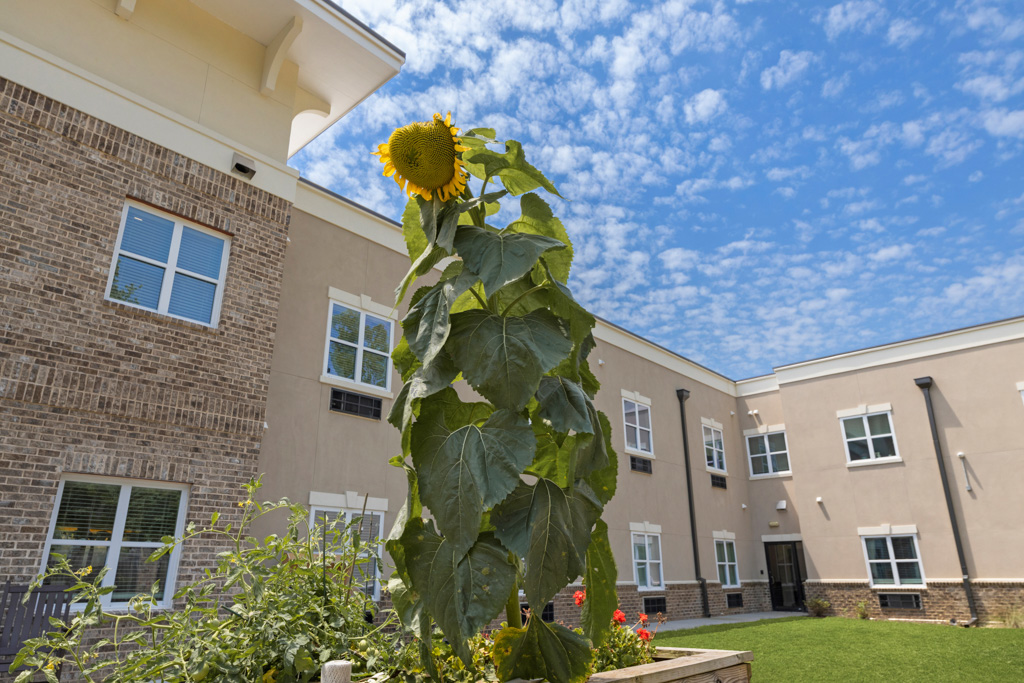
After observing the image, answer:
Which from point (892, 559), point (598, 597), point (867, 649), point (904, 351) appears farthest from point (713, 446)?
point (598, 597)

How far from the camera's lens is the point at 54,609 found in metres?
5.44

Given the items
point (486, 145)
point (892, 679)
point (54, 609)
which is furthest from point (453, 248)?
point (892, 679)

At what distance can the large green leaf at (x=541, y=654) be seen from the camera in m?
1.96

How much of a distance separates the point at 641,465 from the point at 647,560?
2.25 metres

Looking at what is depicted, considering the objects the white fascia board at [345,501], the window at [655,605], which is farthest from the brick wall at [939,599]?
the white fascia board at [345,501]

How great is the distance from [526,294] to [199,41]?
8.70m

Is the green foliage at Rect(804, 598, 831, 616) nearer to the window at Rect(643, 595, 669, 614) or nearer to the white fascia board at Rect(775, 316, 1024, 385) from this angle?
the window at Rect(643, 595, 669, 614)

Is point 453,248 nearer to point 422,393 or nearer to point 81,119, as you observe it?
point 422,393

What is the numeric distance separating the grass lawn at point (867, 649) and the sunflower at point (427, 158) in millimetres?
7015

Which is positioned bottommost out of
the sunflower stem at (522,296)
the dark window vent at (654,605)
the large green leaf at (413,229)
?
the dark window vent at (654,605)

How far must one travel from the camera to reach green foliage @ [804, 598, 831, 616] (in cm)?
1578

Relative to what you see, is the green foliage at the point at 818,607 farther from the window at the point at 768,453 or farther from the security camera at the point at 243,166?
the security camera at the point at 243,166

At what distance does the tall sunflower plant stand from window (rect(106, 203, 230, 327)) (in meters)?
6.36

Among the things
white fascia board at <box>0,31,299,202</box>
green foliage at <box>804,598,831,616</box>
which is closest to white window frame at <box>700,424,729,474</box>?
green foliage at <box>804,598,831,616</box>
